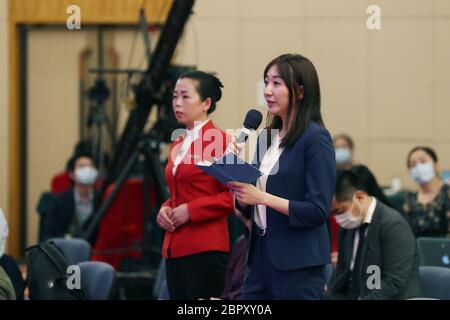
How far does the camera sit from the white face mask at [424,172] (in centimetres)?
773

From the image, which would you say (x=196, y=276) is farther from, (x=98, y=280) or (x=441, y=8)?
(x=441, y=8)

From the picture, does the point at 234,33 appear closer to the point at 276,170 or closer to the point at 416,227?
the point at 416,227

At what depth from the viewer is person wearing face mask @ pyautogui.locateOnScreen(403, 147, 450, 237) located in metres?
7.44

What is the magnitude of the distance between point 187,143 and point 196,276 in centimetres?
63

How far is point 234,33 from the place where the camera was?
1105 cm

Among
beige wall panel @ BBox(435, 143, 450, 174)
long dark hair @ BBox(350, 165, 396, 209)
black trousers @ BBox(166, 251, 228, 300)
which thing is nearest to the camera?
black trousers @ BBox(166, 251, 228, 300)

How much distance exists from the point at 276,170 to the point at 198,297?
3.97ft

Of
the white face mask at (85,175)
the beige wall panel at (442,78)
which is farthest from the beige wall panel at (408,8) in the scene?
the white face mask at (85,175)

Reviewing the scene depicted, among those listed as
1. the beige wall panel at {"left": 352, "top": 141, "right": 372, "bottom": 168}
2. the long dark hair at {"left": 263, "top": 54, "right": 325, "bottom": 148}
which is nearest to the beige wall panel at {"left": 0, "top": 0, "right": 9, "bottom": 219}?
the beige wall panel at {"left": 352, "top": 141, "right": 372, "bottom": 168}

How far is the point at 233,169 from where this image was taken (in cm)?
362

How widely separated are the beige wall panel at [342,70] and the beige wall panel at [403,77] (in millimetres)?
120

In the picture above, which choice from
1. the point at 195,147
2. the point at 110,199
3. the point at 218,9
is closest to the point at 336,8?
the point at 218,9

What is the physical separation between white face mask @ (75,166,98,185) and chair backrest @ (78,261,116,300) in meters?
3.14

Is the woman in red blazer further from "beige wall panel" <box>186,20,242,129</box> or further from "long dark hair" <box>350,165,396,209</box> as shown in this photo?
"beige wall panel" <box>186,20,242,129</box>
